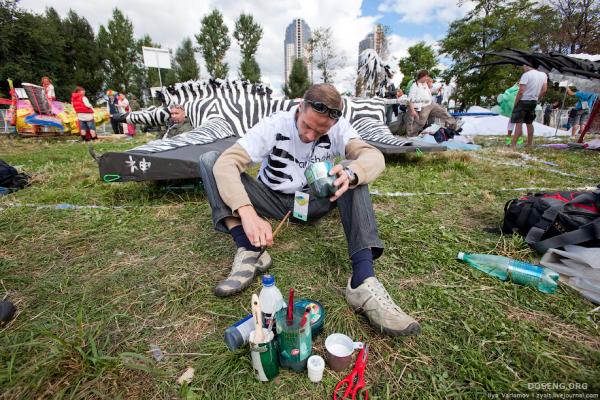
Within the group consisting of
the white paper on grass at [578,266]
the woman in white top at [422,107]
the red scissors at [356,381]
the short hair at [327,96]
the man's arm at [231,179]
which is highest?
the woman in white top at [422,107]

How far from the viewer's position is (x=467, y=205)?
2.91 meters

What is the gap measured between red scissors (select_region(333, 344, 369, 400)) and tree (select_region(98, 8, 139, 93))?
118 ft

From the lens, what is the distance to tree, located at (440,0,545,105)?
65.6 feet

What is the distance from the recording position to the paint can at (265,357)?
42.0 inches

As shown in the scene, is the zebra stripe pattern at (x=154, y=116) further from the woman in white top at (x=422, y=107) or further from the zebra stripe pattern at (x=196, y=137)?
the woman in white top at (x=422, y=107)

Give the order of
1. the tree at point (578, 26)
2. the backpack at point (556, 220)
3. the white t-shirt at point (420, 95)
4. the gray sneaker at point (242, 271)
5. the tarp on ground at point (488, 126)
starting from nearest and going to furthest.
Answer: the gray sneaker at point (242, 271) < the backpack at point (556, 220) < the white t-shirt at point (420, 95) < the tarp on ground at point (488, 126) < the tree at point (578, 26)

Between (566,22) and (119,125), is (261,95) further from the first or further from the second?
(566,22)

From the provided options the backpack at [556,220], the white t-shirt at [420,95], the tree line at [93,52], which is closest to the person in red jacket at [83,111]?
the white t-shirt at [420,95]

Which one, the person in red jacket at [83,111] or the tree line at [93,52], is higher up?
the tree line at [93,52]

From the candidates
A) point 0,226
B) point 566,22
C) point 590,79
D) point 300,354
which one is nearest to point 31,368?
point 300,354

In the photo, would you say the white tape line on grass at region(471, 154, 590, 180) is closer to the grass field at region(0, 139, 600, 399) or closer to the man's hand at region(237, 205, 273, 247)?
the grass field at region(0, 139, 600, 399)

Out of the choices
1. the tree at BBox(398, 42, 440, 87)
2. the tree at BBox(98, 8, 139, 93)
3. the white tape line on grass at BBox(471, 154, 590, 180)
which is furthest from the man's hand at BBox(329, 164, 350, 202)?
the tree at BBox(98, 8, 139, 93)

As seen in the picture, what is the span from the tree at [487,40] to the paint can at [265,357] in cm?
2270

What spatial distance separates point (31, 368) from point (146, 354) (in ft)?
1.28
